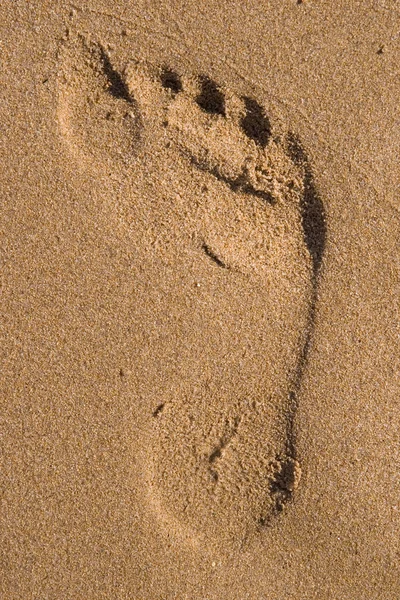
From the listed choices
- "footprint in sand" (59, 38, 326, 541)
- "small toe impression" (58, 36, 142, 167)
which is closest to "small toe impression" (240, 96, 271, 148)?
"footprint in sand" (59, 38, 326, 541)

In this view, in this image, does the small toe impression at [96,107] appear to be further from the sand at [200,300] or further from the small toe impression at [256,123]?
the small toe impression at [256,123]

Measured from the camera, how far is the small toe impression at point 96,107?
5.72 ft

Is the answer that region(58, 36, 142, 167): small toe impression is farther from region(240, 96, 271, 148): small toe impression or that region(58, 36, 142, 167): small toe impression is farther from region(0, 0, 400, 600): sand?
region(240, 96, 271, 148): small toe impression

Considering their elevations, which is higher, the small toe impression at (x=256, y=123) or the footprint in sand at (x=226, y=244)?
the small toe impression at (x=256, y=123)

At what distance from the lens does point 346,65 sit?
174cm

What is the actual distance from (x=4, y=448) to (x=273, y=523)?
849 millimetres

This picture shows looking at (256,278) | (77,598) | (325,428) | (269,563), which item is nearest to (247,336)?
(256,278)

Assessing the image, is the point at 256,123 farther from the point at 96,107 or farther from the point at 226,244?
the point at 96,107

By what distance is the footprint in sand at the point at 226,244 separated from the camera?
5.69 feet

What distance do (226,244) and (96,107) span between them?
0.55 m

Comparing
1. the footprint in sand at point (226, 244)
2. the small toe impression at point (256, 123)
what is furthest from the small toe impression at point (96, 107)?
the small toe impression at point (256, 123)

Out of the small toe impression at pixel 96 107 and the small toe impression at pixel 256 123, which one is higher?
the small toe impression at pixel 256 123

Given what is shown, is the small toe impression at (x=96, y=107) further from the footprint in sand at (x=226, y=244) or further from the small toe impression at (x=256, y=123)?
the small toe impression at (x=256, y=123)

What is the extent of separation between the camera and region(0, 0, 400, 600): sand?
1.74 metres
